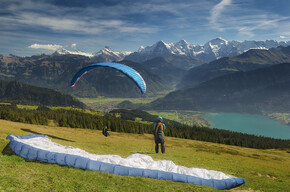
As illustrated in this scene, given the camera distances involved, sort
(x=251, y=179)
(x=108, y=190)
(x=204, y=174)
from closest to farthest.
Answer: (x=108, y=190) → (x=204, y=174) → (x=251, y=179)

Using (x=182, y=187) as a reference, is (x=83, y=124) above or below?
below

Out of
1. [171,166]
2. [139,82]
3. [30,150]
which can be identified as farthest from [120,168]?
[139,82]

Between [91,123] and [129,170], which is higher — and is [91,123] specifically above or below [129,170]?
below

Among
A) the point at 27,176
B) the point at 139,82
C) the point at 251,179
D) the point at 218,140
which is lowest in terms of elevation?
the point at 218,140

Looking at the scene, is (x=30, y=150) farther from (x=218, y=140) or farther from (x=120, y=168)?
(x=218, y=140)

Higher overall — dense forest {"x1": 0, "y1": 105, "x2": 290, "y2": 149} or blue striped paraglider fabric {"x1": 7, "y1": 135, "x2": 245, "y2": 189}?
blue striped paraglider fabric {"x1": 7, "y1": 135, "x2": 245, "y2": 189}

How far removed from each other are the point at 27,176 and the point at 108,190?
4989mm

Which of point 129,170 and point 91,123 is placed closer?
point 129,170

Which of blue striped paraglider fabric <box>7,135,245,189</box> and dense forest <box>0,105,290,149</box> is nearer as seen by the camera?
blue striped paraglider fabric <box>7,135,245,189</box>

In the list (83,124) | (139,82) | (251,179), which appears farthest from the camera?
(83,124)

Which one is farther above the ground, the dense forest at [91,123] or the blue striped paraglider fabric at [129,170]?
the blue striped paraglider fabric at [129,170]

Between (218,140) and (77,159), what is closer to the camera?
(77,159)

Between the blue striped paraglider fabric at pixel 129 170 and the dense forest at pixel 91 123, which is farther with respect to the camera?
the dense forest at pixel 91 123

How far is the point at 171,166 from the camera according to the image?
16672 mm
